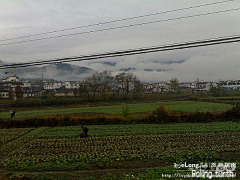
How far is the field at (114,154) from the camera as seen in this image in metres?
8.95

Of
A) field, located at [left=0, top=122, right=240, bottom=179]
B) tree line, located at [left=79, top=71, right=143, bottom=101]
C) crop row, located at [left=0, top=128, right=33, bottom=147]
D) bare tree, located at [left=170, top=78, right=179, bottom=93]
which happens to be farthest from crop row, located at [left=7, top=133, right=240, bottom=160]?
bare tree, located at [left=170, top=78, right=179, bottom=93]

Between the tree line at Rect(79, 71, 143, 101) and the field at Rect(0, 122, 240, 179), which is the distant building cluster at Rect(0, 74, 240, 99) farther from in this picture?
the field at Rect(0, 122, 240, 179)

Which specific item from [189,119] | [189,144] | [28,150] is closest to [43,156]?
[28,150]

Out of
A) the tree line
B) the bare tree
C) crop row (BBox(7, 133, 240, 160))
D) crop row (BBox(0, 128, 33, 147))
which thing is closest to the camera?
crop row (BBox(7, 133, 240, 160))

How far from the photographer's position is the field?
8.95 meters

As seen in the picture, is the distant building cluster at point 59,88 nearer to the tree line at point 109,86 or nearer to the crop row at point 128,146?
the tree line at point 109,86

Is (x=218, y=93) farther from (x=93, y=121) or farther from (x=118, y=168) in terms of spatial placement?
(x=118, y=168)

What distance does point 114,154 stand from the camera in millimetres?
11508

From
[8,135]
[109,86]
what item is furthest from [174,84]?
[8,135]

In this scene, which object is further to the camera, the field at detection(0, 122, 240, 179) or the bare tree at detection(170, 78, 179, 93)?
the bare tree at detection(170, 78, 179, 93)

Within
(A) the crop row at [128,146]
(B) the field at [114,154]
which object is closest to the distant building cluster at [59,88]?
(B) the field at [114,154]

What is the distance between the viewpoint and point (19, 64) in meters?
11.3

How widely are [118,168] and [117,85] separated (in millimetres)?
56676

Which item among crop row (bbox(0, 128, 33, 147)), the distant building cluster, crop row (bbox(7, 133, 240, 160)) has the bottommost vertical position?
crop row (bbox(0, 128, 33, 147))
